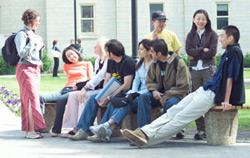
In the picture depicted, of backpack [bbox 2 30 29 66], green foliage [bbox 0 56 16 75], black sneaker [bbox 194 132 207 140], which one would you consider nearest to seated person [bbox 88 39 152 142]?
black sneaker [bbox 194 132 207 140]

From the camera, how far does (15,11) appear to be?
32.8 meters

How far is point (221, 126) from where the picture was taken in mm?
7633

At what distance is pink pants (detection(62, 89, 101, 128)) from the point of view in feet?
29.7

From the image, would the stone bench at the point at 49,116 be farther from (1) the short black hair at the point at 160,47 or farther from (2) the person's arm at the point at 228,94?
(2) the person's arm at the point at 228,94

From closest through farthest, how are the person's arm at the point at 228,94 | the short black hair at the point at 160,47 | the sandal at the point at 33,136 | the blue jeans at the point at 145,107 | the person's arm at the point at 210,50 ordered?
the person's arm at the point at 228,94, the blue jeans at the point at 145,107, the short black hair at the point at 160,47, the person's arm at the point at 210,50, the sandal at the point at 33,136

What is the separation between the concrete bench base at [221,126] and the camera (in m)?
7.63

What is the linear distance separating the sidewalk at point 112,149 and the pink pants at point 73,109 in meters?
0.34

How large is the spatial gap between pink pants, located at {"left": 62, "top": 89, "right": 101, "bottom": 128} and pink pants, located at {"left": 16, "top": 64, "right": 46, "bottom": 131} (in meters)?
0.38

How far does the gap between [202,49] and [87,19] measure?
978 inches

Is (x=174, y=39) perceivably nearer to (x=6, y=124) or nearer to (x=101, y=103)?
(x=101, y=103)

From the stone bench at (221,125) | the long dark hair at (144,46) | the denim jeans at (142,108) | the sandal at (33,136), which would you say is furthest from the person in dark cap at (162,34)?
the sandal at (33,136)

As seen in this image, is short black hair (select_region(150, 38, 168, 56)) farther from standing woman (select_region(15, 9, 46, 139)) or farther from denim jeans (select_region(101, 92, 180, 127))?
standing woman (select_region(15, 9, 46, 139))

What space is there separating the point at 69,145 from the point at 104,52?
75.3 inches

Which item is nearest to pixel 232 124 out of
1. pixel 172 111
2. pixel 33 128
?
pixel 172 111
